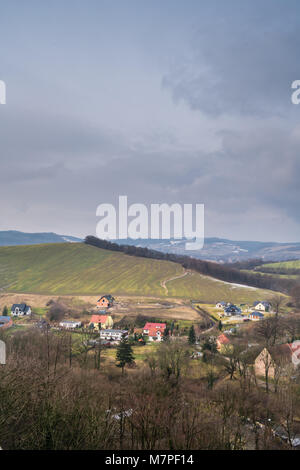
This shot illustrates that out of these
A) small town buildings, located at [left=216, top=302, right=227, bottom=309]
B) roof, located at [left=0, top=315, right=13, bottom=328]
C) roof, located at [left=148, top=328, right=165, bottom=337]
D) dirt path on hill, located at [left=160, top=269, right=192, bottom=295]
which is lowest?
roof, located at [left=148, top=328, right=165, bottom=337]

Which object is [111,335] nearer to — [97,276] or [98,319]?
[98,319]

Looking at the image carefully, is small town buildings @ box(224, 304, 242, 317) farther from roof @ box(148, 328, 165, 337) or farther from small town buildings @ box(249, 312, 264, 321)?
roof @ box(148, 328, 165, 337)

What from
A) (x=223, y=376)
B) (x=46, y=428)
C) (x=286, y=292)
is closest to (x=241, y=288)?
(x=286, y=292)

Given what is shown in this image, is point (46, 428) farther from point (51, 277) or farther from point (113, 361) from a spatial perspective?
point (51, 277)

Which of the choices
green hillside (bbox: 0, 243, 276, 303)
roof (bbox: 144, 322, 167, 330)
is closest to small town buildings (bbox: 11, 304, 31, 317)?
green hillside (bbox: 0, 243, 276, 303)

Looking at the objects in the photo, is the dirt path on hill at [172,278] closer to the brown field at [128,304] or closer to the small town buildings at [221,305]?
the brown field at [128,304]

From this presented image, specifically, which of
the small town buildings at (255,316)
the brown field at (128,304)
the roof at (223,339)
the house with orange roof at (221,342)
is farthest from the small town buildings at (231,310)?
the roof at (223,339)
